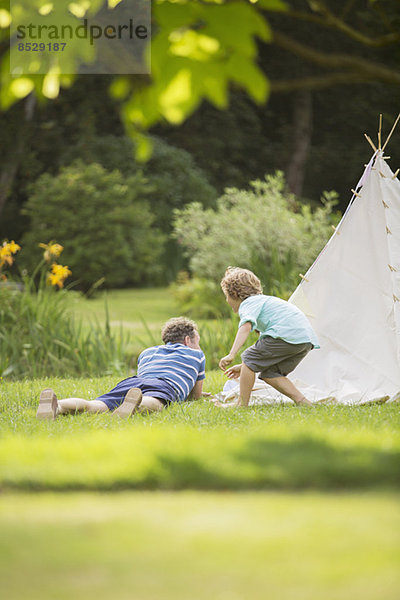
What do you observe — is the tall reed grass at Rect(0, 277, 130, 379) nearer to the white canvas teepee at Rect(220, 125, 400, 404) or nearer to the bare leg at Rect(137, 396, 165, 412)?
the white canvas teepee at Rect(220, 125, 400, 404)

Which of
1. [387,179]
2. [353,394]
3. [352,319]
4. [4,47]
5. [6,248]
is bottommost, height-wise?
[353,394]

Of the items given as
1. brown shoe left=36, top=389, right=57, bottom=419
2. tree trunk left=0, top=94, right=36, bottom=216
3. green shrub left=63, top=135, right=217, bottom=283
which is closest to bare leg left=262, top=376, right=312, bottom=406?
brown shoe left=36, top=389, right=57, bottom=419

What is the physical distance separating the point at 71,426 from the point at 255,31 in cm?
304

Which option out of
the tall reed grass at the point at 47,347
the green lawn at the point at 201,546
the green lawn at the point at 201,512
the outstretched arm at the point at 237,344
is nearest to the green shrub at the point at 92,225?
the tall reed grass at the point at 47,347

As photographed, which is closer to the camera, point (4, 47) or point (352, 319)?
point (4, 47)

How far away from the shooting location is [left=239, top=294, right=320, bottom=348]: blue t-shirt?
5719mm

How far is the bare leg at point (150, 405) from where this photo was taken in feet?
18.1

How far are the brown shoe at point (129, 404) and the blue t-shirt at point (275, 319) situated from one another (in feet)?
3.16

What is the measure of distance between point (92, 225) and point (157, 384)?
1114cm

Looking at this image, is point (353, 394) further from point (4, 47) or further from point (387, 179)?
point (4, 47)

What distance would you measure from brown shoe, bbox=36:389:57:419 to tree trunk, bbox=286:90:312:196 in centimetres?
1881

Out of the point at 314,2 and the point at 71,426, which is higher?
the point at 314,2

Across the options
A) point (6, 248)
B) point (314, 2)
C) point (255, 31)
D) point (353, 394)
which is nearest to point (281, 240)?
point (6, 248)

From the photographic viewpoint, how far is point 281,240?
1234cm
